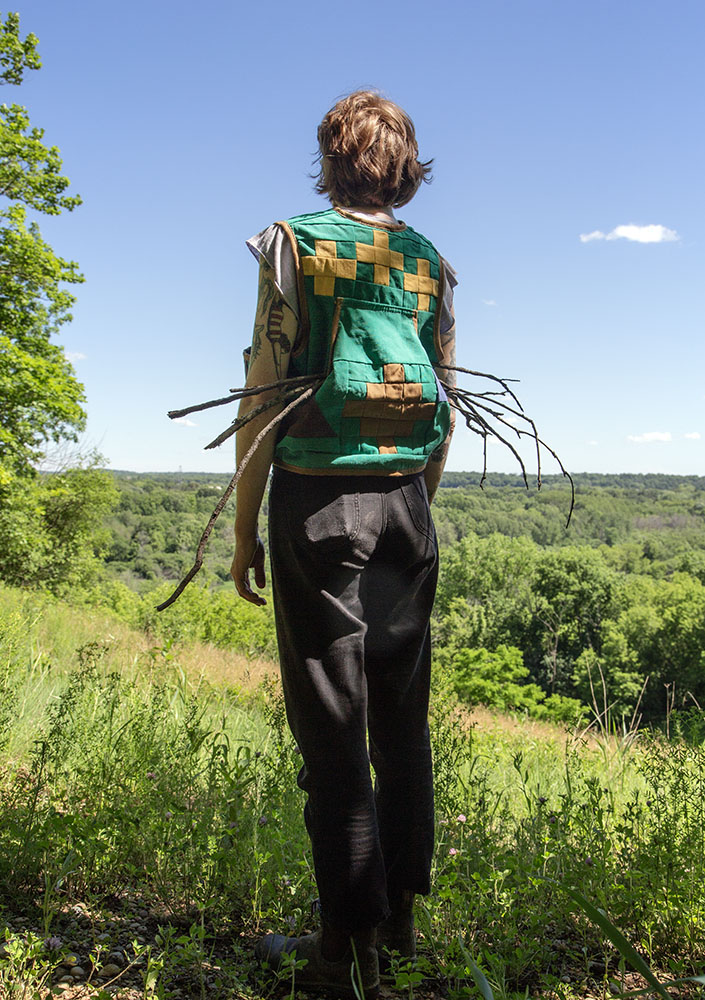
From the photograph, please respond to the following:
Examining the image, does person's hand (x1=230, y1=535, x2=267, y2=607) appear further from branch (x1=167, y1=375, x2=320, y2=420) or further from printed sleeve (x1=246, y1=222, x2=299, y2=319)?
printed sleeve (x1=246, y1=222, x2=299, y2=319)

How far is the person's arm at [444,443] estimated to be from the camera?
212 cm

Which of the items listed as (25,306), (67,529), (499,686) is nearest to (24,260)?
(25,306)

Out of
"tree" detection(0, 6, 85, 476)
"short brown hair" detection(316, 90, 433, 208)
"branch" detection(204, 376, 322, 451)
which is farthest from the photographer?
"tree" detection(0, 6, 85, 476)

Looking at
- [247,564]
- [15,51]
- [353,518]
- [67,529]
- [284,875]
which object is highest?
[15,51]

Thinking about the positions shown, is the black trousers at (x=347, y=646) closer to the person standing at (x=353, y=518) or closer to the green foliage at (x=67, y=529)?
the person standing at (x=353, y=518)

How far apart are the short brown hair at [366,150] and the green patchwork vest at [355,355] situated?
0.12m

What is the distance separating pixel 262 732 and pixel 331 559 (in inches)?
118

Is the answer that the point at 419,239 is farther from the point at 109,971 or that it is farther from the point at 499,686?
the point at 499,686

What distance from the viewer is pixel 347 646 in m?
1.75

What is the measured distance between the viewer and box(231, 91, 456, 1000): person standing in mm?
1733

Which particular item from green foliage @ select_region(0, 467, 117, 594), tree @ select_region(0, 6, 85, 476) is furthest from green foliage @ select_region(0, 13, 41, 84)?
green foliage @ select_region(0, 467, 117, 594)

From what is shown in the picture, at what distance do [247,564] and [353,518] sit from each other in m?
0.38

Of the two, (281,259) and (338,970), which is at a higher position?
(281,259)

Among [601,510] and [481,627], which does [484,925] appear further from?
[601,510]
